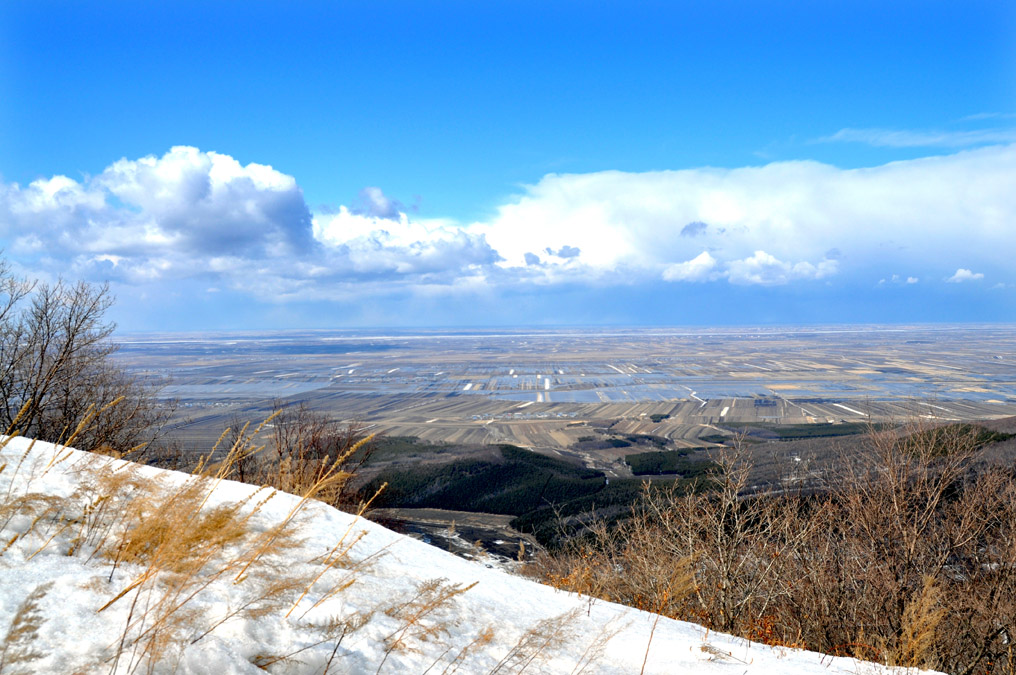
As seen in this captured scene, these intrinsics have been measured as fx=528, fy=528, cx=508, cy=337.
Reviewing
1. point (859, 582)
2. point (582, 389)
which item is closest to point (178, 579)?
point (859, 582)

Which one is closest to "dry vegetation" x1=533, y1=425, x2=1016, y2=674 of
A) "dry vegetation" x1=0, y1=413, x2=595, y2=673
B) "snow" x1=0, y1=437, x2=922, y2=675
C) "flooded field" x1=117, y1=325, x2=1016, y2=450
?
"snow" x1=0, y1=437, x2=922, y2=675

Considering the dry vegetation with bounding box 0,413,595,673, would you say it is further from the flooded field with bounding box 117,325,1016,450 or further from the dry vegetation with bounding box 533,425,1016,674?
the flooded field with bounding box 117,325,1016,450

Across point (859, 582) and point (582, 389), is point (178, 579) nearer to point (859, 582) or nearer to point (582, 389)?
point (859, 582)

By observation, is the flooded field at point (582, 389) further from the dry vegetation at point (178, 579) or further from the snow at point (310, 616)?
the dry vegetation at point (178, 579)

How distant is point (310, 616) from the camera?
2.56 meters

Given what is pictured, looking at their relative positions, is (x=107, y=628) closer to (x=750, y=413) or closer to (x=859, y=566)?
(x=859, y=566)

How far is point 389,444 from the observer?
163 ft

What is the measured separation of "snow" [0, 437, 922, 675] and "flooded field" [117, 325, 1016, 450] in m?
30.7

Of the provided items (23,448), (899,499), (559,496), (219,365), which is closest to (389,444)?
(559,496)

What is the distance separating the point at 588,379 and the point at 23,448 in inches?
4147

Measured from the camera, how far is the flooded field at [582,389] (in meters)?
61.3

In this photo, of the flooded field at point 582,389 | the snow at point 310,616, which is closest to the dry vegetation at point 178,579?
the snow at point 310,616

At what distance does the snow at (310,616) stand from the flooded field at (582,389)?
3075 cm

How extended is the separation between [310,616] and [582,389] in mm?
93317
